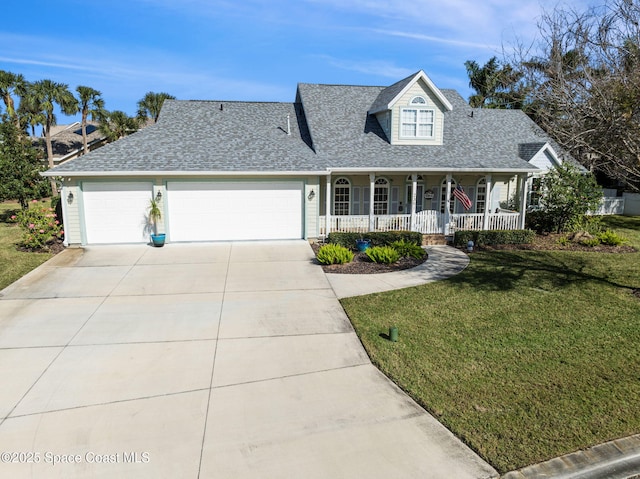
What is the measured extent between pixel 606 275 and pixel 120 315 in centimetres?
1344

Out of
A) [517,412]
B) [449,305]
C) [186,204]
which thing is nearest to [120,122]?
[186,204]

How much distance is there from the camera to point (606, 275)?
42.1 feet

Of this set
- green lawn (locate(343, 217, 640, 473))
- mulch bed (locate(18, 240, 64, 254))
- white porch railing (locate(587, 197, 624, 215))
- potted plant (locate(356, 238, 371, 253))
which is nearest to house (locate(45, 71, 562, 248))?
mulch bed (locate(18, 240, 64, 254))

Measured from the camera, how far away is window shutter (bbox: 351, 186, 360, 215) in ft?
64.7

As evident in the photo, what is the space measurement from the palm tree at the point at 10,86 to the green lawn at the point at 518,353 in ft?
115

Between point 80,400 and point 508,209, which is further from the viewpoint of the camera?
point 508,209

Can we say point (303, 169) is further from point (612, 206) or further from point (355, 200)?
point (612, 206)

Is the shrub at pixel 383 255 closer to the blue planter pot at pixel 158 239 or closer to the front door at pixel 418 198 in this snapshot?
the front door at pixel 418 198

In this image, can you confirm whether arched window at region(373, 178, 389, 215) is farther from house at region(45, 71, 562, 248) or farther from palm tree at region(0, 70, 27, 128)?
palm tree at region(0, 70, 27, 128)

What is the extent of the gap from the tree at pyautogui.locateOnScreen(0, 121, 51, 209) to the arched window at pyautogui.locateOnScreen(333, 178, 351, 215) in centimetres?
1467

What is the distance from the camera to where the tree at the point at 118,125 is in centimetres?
3497

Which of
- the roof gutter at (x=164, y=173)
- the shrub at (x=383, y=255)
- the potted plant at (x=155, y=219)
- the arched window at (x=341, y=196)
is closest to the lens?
the shrub at (x=383, y=255)

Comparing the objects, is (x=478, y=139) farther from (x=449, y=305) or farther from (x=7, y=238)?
(x=7, y=238)

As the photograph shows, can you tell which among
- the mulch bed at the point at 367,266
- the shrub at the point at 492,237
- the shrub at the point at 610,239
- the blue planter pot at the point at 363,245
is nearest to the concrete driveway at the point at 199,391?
the mulch bed at the point at 367,266
